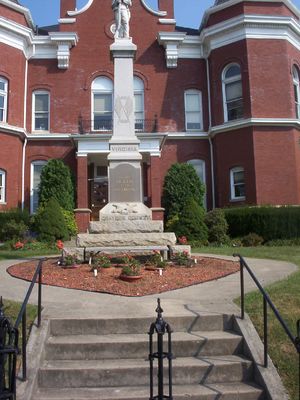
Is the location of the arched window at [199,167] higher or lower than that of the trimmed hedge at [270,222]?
higher

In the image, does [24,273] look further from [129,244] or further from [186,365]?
[186,365]

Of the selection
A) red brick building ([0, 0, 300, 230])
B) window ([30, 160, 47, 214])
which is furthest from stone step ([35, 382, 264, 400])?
window ([30, 160, 47, 214])

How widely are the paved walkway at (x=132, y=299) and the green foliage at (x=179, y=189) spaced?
1258 cm

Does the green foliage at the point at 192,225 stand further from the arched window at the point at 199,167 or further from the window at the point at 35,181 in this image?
the window at the point at 35,181

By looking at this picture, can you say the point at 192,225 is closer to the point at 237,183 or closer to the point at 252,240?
the point at 252,240

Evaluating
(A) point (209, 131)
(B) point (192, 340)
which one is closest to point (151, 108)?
(A) point (209, 131)

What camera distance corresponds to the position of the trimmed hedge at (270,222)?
18.9m

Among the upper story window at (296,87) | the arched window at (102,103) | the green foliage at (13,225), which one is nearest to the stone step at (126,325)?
the green foliage at (13,225)

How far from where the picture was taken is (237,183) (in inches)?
910

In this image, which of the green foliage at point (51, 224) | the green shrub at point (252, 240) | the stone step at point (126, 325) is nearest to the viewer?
the stone step at point (126, 325)

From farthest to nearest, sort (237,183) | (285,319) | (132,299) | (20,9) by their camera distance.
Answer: (20,9) < (237,183) < (132,299) < (285,319)

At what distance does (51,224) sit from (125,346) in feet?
46.1

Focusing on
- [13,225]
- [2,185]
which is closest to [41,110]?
[2,185]

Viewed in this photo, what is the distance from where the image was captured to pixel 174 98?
83.5 ft
